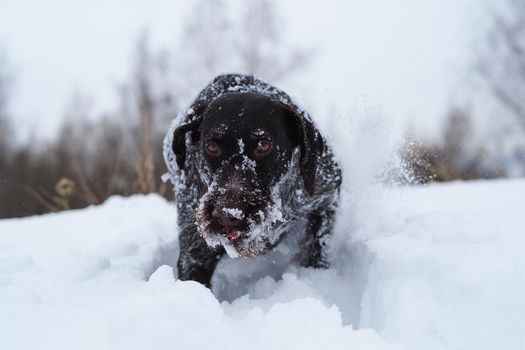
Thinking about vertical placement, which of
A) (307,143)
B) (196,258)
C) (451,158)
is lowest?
(451,158)

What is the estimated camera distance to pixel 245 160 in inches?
97.3

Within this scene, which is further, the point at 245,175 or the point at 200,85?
the point at 200,85

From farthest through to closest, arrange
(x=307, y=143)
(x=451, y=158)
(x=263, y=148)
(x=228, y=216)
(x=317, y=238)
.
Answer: (x=451, y=158) → (x=317, y=238) → (x=307, y=143) → (x=263, y=148) → (x=228, y=216)

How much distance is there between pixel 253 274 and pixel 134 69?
2126 cm

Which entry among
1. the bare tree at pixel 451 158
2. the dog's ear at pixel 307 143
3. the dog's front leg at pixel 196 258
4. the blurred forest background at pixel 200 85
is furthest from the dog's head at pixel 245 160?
the blurred forest background at pixel 200 85

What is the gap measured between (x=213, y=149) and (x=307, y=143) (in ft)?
1.75

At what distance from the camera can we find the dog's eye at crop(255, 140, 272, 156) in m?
2.53

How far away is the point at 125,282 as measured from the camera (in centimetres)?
230

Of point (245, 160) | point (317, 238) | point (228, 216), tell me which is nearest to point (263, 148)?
point (245, 160)

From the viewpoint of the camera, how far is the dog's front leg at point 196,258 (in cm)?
272

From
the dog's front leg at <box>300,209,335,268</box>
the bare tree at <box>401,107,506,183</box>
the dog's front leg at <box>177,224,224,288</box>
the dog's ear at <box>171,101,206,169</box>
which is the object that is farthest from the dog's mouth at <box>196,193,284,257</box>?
the bare tree at <box>401,107,506,183</box>

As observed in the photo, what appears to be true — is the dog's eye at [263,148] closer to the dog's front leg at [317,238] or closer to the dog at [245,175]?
the dog at [245,175]

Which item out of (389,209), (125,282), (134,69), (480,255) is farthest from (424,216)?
(134,69)

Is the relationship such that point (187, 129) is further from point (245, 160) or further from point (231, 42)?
point (231, 42)
